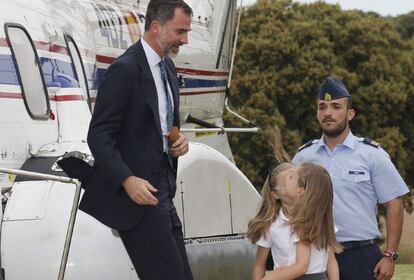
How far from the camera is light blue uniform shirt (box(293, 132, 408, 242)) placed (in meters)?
6.95

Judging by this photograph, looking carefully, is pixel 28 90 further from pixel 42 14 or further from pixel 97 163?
pixel 97 163

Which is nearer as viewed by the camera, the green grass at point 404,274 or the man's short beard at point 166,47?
the man's short beard at point 166,47

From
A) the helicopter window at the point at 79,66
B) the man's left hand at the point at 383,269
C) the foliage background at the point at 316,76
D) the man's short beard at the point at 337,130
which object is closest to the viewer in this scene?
the man's left hand at the point at 383,269

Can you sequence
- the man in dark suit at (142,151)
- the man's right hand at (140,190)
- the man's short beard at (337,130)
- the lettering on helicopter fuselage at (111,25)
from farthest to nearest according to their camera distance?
the lettering on helicopter fuselage at (111,25) → the man's short beard at (337,130) → the man in dark suit at (142,151) → the man's right hand at (140,190)

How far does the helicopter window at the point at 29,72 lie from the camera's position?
24.0 ft

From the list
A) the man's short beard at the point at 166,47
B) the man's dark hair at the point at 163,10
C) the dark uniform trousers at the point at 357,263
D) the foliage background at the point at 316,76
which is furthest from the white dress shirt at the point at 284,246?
the foliage background at the point at 316,76

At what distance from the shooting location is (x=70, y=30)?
880 cm

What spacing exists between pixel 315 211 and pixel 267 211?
297 millimetres

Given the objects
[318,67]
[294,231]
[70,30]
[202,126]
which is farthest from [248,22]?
[294,231]

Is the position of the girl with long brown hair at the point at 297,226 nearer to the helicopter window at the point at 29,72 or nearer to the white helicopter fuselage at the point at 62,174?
the white helicopter fuselage at the point at 62,174

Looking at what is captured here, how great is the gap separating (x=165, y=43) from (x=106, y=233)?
1.26 metres

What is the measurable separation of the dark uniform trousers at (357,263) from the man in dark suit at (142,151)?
1.72 meters

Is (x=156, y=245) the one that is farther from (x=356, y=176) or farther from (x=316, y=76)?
(x=316, y=76)

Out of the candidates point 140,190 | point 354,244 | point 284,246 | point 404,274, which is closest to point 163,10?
point 140,190
